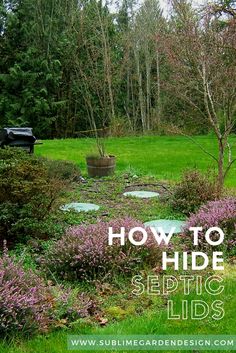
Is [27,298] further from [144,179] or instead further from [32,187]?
[144,179]

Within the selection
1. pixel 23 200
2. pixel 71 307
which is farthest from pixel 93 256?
pixel 23 200

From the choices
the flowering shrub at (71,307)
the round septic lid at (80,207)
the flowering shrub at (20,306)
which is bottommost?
the round septic lid at (80,207)

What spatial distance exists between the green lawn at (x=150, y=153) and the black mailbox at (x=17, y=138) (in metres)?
1.41

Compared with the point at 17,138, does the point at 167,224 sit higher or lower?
lower

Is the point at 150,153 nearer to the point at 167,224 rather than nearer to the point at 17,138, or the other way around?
the point at 17,138

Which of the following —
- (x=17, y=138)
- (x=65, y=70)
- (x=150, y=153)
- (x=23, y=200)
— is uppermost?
(x=65, y=70)

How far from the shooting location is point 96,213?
483cm

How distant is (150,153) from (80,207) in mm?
4855

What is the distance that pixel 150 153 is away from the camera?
9.73 m

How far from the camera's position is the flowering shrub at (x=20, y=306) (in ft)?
7.38

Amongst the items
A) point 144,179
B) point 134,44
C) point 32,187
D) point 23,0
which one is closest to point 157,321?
point 32,187

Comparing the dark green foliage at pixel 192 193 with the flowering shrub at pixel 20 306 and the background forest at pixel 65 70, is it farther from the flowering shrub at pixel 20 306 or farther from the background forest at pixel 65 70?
the background forest at pixel 65 70

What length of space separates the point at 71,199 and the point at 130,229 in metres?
2.28

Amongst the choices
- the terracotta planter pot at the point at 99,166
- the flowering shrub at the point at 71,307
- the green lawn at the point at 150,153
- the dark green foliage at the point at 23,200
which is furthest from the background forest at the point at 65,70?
the flowering shrub at the point at 71,307
